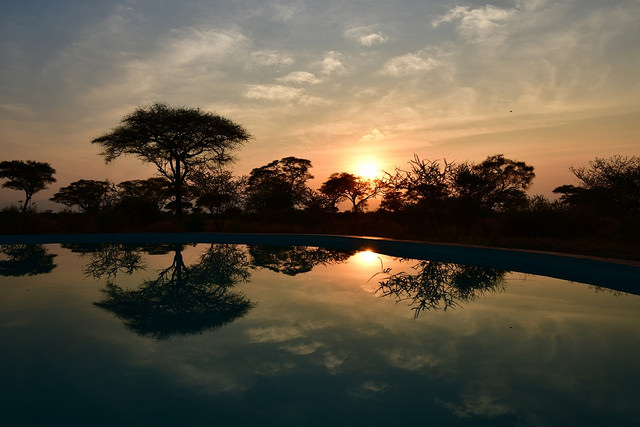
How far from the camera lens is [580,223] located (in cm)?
1421

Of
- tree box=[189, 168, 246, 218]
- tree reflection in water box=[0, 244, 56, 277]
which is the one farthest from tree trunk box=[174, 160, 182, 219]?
tree reflection in water box=[0, 244, 56, 277]

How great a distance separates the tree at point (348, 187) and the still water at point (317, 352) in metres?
29.1

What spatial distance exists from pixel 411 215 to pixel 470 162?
12.3 feet

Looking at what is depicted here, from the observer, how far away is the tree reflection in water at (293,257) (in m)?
10.8

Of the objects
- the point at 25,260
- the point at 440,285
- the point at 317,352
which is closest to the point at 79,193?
the point at 25,260

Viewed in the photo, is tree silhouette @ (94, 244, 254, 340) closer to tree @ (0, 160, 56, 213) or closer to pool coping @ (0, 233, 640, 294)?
pool coping @ (0, 233, 640, 294)

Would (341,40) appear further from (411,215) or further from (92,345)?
(92,345)

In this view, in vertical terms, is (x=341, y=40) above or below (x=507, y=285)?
above

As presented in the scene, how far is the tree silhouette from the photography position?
550 centimetres

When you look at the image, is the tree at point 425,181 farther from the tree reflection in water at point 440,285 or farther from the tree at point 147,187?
the tree at point 147,187

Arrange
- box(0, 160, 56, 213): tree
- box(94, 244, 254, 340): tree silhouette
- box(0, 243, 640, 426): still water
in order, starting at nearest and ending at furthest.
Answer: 1. box(0, 243, 640, 426): still water
2. box(94, 244, 254, 340): tree silhouette
3. box(0, 160, 56, 213): tree

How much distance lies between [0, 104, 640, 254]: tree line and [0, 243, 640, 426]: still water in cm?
772

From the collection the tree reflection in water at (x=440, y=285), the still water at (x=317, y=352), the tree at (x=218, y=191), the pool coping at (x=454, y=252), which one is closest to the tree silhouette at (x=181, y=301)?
the still water at (x=317, y=352)

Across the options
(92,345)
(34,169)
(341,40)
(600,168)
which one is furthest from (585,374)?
(34,169)
